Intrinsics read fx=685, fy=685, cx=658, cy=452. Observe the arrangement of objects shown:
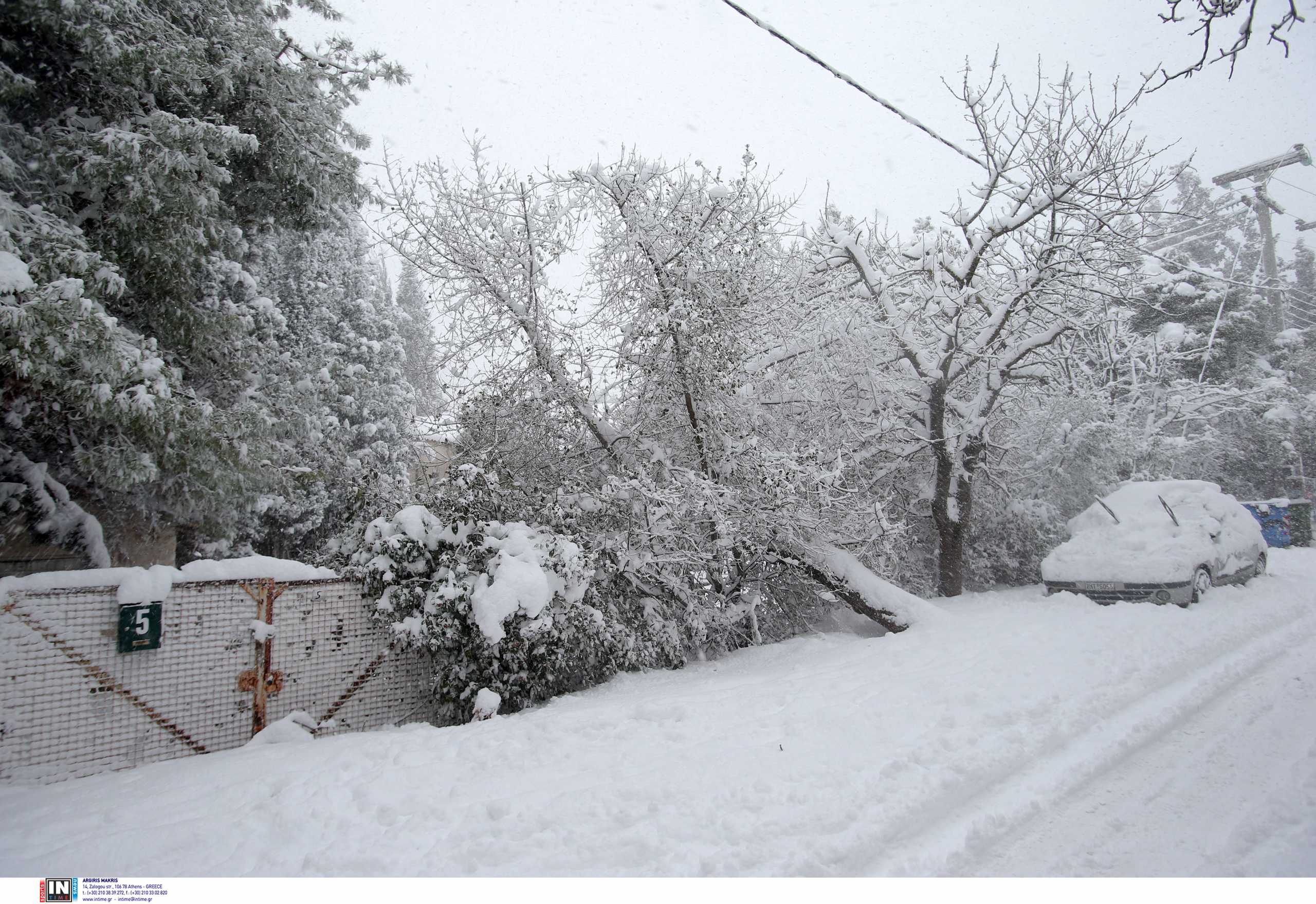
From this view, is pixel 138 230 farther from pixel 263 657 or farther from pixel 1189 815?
pixel 1189 815

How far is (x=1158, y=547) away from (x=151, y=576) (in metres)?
11.9

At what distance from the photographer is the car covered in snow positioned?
9.27 meters

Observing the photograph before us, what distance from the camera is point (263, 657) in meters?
5.67

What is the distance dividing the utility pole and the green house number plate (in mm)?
10301

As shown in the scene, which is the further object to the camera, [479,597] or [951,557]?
[951,557]

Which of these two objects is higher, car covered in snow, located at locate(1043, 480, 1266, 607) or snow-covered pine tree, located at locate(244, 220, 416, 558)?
snow-covered pine tree, located at locate(244, 220, 416, 558)

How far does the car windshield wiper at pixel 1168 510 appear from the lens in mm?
10250

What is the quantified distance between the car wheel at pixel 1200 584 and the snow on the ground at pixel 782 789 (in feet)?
9.76

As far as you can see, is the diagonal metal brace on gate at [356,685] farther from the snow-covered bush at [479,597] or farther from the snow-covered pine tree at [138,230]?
the snow-covered pine tree at [138,230]

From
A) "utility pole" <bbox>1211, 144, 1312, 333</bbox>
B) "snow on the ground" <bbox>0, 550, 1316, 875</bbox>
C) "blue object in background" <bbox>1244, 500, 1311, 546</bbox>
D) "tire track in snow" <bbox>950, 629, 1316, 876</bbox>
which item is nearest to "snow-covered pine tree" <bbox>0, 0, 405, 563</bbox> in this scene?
"snow on the ground" <bbox>0, 550, 1316, 875</bbox>

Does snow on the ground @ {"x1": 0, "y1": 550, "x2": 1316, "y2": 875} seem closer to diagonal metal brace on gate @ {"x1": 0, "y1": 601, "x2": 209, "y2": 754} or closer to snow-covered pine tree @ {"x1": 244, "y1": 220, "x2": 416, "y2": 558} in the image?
diagonal metal brace on gate @ {"x1": 0, "y1": 601, "x2": 209, "y2": 754}

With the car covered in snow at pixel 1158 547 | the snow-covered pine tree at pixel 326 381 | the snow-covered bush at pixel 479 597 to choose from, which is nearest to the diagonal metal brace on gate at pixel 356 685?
the snow-covered bush at pixel 479 597

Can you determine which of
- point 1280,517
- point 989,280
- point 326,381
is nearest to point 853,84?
point 989,280

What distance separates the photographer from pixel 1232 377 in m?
22.3
